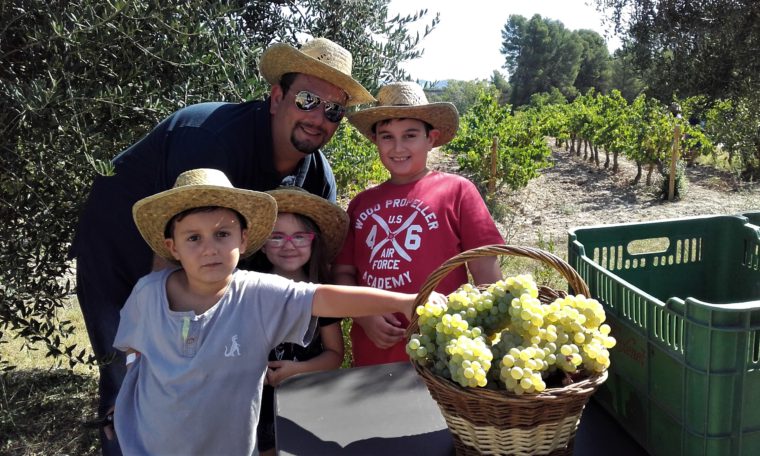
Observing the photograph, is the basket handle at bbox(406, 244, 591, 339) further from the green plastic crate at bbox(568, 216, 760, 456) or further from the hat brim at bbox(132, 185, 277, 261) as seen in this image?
the hat brim at bbox(132, 185, 277, 261)

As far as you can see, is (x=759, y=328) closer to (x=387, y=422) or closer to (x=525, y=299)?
(x=525, y=299)

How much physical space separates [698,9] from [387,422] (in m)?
6.97

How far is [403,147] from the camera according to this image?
2.60 metres

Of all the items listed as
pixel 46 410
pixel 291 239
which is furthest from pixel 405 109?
pixel 46 410

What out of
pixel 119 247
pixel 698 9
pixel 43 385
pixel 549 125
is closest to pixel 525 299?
pixel 119 247

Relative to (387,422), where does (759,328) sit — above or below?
above

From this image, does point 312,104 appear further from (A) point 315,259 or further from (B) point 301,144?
(A) point 315,259

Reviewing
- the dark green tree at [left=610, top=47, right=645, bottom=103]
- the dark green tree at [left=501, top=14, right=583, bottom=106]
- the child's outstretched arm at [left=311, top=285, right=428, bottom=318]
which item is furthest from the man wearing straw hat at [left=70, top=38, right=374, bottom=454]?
the dark green tree at [left=501, top=14, right=583, bottom=106]

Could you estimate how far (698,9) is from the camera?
275 inches

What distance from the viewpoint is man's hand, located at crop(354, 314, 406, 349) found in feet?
7.63

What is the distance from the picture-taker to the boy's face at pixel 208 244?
6.66 ft

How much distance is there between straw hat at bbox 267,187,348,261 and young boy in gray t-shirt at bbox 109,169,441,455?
0.35 metres

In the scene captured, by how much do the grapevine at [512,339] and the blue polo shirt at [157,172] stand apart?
1.40 metres

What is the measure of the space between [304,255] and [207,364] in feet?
2.23
